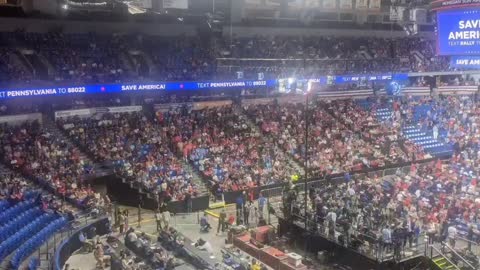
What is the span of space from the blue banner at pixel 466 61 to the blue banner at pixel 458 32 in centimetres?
27

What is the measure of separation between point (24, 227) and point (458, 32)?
1427cm

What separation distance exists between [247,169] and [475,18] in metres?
13.6

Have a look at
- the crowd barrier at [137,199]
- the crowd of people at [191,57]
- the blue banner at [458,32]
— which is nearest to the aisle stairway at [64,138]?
the crowd barrier at [137,199]

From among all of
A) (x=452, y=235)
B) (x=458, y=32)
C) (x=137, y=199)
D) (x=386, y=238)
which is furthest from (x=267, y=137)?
(x=458, y=32)

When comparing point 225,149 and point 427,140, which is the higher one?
point 225,149

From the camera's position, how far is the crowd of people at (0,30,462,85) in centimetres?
2767

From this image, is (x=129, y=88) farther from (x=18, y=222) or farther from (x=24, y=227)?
(x=24, y=227)

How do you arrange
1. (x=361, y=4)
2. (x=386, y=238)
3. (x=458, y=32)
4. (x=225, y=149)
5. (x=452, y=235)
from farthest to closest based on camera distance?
(x=361, y=4)
(x=225, y=149)
(x=452, y=235)
(x=386, y=238)
(x=458, y=32)

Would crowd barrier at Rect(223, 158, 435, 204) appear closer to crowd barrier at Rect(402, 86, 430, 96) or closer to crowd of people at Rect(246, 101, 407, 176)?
crowd of people at Rect(246, 101, 407, 176)

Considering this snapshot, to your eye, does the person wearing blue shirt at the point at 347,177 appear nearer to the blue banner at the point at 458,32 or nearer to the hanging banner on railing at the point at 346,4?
the blue banner at the point at 458,32

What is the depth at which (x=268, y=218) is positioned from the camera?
22.1m

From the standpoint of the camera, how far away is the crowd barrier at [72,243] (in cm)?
1625

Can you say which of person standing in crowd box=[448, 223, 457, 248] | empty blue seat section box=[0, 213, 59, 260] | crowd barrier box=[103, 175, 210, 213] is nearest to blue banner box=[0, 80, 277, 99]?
crowd barrier box=[103, 175, 210, 213]

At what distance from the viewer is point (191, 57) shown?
3247 centimetres
